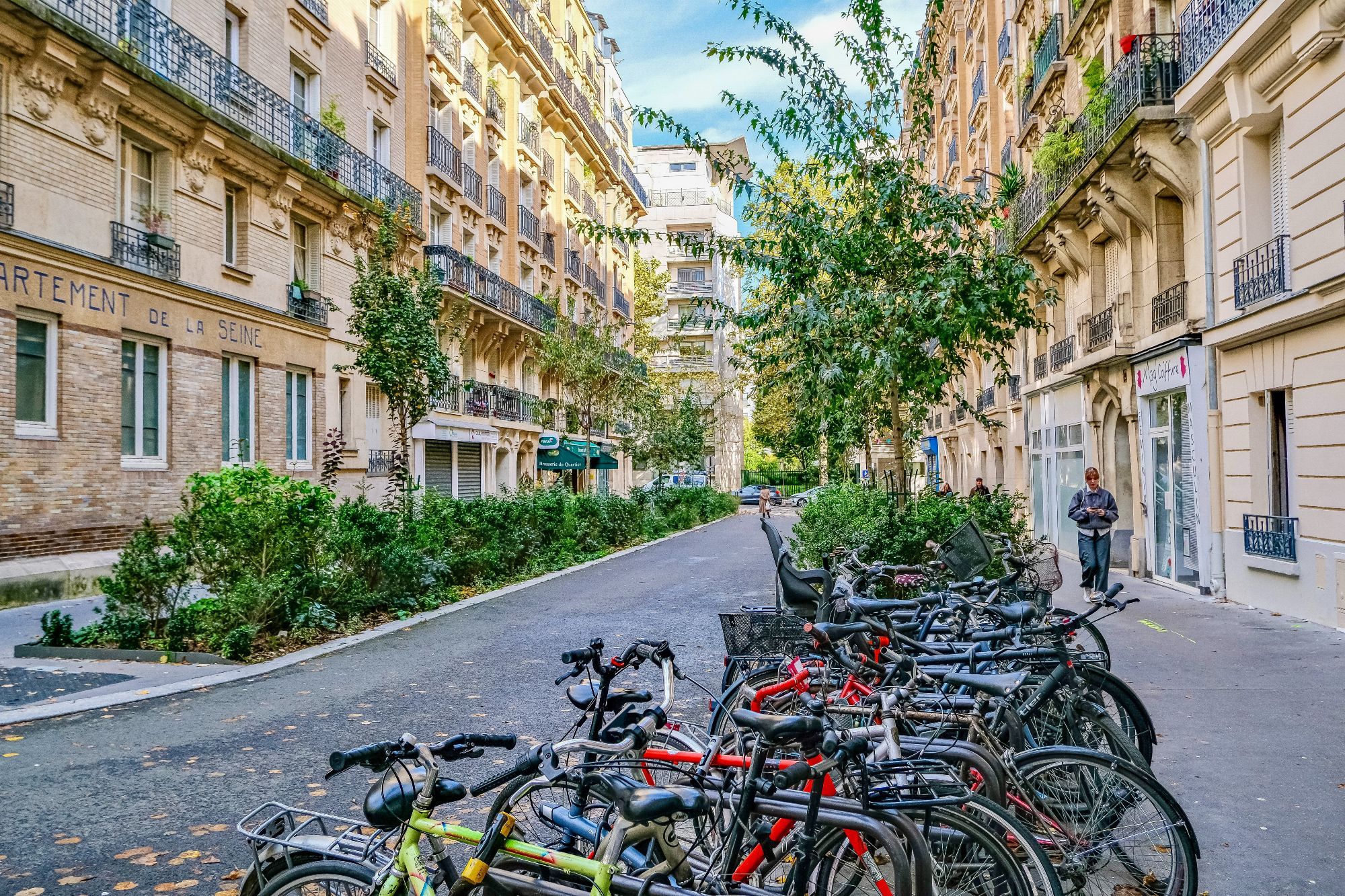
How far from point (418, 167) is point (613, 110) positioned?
104 ft

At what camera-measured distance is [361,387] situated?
82.6 feet

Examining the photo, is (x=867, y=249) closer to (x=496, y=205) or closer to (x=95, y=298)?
(x=95, y=298)

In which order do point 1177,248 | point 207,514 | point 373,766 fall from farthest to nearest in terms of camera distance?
1. point 1177,248
2. point 207,514
3. point 373,766

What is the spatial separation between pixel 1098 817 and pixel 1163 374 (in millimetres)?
14989

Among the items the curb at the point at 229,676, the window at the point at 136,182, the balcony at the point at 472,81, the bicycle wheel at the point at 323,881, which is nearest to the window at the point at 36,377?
the window at the point at 136,182

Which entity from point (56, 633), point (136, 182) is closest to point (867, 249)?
point (56, 633)

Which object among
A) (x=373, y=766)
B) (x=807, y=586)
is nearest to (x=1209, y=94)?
(x=807, y=586)

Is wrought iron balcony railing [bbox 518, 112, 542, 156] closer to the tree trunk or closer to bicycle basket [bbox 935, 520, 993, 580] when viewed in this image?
the tree trunk

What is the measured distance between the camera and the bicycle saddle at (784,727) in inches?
108

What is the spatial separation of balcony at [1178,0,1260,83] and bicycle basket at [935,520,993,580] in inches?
361

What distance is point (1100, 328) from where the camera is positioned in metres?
19.8

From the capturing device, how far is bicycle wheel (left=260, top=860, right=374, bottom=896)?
8.98 ft

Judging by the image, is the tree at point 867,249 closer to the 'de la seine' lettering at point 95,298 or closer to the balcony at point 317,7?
the 'de la seine' lettering at point 95,298

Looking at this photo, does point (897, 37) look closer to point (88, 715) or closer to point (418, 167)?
point (88, 715)
